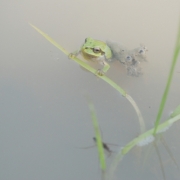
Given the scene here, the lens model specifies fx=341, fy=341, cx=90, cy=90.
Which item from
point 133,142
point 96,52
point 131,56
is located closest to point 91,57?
point 96,52

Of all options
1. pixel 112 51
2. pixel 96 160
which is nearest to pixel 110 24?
pixel 112 51

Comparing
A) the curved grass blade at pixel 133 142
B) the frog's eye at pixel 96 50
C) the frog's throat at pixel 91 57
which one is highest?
the frog's eye at pixel 96 50

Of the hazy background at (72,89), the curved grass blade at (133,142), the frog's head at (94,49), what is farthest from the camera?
the frog's head at (94,49)

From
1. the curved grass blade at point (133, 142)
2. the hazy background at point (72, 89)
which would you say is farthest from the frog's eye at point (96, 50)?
the curved grass blade at point (133, 142)

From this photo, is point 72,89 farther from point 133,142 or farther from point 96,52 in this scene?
point 133,142

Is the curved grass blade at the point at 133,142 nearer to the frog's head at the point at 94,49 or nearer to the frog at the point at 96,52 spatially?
the frog at the point at 96,52

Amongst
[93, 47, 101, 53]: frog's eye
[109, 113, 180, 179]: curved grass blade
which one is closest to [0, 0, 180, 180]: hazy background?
[109, 113, 180, 179]: curved grass blade
